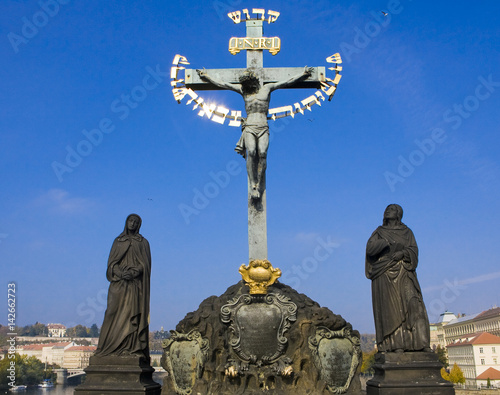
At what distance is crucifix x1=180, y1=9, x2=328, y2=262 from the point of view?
32.1 feet

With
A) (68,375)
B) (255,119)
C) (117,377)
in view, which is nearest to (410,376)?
(117,377)

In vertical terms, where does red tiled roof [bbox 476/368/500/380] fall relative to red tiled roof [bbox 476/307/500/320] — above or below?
below

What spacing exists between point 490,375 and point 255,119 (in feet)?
177

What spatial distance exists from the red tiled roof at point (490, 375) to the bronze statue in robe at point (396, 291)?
172ft

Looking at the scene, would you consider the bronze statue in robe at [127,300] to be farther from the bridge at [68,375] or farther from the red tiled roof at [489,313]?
the red tiled roof at [489,313]

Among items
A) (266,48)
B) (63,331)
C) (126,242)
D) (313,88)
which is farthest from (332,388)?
(63,331)

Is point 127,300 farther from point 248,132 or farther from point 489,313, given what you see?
point 489,313

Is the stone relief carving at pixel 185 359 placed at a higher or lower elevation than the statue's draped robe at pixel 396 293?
lower

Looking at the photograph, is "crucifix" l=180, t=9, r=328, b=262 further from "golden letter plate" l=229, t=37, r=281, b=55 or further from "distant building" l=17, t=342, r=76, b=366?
"distant building" l=17, t=342, r=76, b=366

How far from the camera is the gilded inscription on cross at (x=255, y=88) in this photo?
32.2 ft

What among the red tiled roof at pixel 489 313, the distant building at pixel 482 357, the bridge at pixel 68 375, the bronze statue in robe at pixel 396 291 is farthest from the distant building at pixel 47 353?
the red tiled roof at pixel 489 313

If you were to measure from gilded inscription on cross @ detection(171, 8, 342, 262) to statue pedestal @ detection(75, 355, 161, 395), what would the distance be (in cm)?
293

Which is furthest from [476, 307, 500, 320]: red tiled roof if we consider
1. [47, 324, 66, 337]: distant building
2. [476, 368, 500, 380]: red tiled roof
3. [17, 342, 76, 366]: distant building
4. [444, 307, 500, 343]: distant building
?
[47, 324, 66, 337]: distant building

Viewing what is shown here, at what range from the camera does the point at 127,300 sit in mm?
8344
